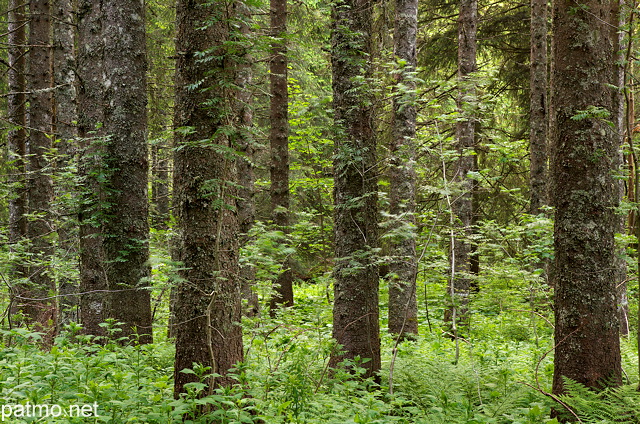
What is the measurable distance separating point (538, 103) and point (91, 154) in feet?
33.2

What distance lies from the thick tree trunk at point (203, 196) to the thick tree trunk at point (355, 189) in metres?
1.96

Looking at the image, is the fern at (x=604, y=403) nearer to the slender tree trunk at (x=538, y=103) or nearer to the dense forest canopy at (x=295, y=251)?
the dense forest canopy at (x=295, y=251)

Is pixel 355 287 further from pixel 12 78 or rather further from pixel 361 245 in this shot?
pixel 12 78

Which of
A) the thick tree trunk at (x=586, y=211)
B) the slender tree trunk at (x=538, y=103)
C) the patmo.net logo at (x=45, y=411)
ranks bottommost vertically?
the patmo.net logo at (x=45, y=411)

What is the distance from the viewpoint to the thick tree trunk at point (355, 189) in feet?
19.3

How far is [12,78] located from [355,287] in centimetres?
1104

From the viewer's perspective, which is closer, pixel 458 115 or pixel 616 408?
pixel 616 408

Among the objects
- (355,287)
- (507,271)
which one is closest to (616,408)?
(355,287)

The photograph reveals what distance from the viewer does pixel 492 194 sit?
15.1 m

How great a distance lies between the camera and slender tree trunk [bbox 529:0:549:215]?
455 inches

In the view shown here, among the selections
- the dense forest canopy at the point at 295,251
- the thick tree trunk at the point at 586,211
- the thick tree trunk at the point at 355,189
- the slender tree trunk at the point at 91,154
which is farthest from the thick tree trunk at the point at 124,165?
the thick tree trunk at the point at 586,211

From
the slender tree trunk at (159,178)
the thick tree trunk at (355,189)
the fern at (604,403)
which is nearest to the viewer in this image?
the fern at (604,403)

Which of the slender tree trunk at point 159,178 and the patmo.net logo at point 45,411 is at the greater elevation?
the slender tree trunk at point 159,178

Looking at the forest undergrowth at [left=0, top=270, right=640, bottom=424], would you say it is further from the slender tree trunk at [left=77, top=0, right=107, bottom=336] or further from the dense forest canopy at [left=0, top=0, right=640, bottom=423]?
the slender tree trunk at [left=77, top=0, right=107, bottom=336]
